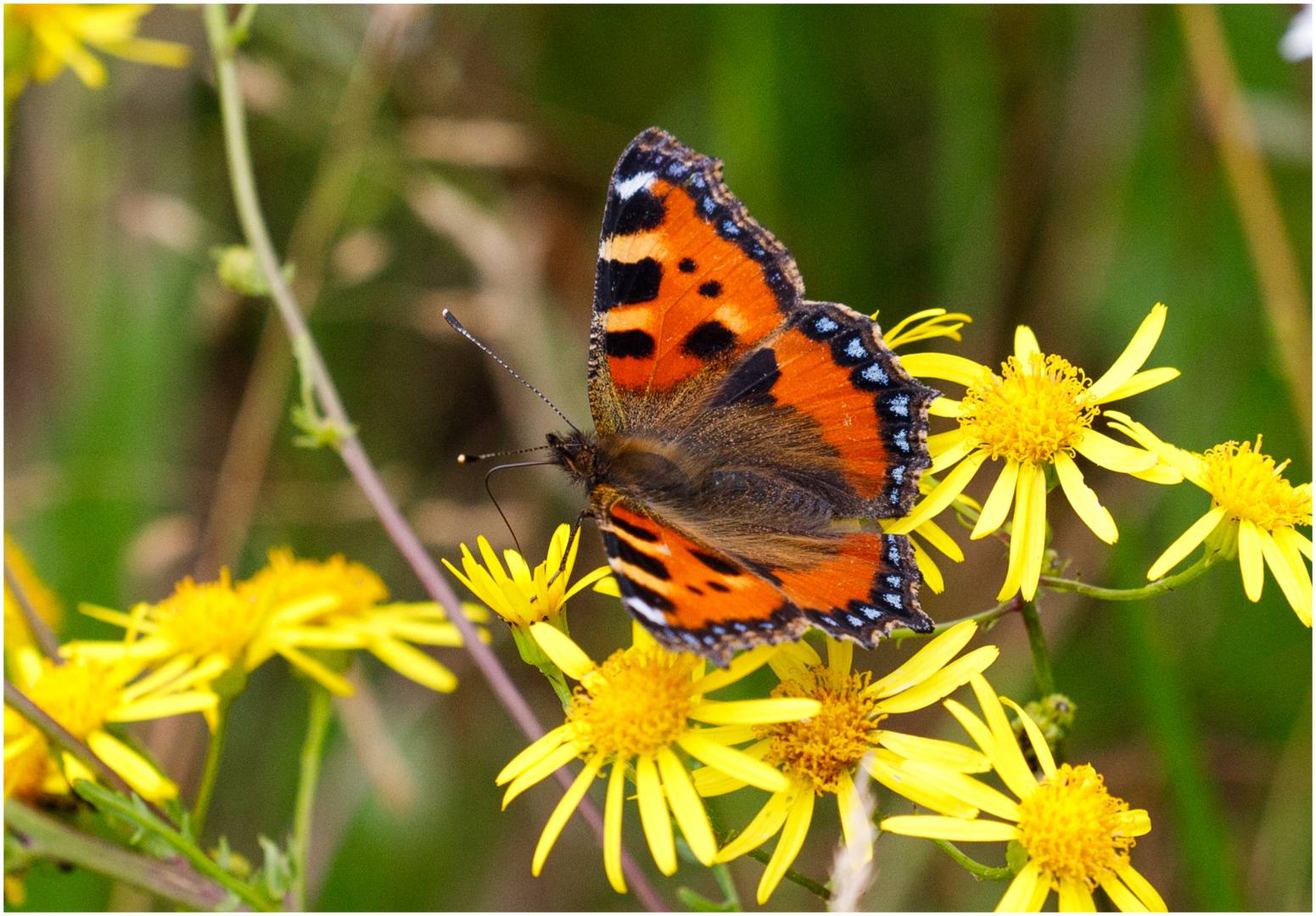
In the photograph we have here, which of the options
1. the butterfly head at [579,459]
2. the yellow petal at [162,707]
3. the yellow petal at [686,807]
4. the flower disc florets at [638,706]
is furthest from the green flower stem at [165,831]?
the butterfly head at [579,459]

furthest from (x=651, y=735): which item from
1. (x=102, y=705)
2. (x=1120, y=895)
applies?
(x=102, y=705)

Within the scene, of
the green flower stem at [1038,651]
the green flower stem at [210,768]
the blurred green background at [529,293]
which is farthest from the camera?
the blurred green background at [529,293]

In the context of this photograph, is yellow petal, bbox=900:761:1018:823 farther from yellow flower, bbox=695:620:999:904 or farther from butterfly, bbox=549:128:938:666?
butterfly, bbox=549:128:938:666

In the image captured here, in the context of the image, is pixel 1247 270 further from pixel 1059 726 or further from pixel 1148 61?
pixel 1059 726

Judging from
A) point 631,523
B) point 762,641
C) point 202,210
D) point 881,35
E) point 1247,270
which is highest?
point 881,35

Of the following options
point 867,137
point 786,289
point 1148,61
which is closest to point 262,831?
point 786,289

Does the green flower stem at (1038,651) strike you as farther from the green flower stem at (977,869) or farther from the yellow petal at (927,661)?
the green flower stem at (977,869)

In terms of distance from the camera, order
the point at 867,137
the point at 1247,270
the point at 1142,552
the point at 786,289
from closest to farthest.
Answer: the point at 786,289 < the point at 1142,552 < the point at 1247,270 < the point at 867,137

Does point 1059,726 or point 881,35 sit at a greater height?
point 881,35
